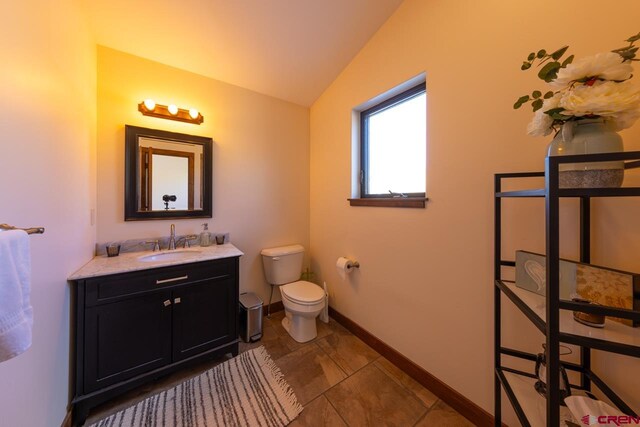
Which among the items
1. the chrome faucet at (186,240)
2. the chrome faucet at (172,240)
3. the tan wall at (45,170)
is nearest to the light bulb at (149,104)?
the tan wall at (45,170)

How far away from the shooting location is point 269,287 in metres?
2.32

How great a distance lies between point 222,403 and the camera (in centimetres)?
131

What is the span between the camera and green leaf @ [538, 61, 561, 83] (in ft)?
2.12

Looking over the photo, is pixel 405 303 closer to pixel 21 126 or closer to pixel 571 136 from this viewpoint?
pixel 571 136

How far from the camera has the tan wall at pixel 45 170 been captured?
2.39ft

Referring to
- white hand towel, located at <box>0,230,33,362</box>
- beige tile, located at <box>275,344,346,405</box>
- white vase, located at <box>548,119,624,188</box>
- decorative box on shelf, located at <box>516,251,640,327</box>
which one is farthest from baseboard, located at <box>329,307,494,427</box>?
white hand towel, located at <box>0,230,33,362</box>

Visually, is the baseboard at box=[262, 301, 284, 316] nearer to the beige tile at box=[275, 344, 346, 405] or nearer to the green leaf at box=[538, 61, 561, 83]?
Result: the beige tile at box=[275, 344, 346, 405]

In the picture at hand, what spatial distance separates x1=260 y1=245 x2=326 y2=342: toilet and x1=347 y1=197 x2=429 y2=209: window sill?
85 cm

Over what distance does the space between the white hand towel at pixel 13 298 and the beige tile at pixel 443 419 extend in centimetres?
166

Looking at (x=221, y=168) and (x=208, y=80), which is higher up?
(x=208, y=80)

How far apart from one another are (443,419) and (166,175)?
2.53m

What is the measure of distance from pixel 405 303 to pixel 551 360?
1022 mm

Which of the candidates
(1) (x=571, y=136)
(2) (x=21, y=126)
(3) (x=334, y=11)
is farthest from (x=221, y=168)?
(1) (x=571, y=136)

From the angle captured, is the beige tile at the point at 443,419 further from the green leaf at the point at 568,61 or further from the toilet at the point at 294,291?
the green leaf at the point at 568,61
